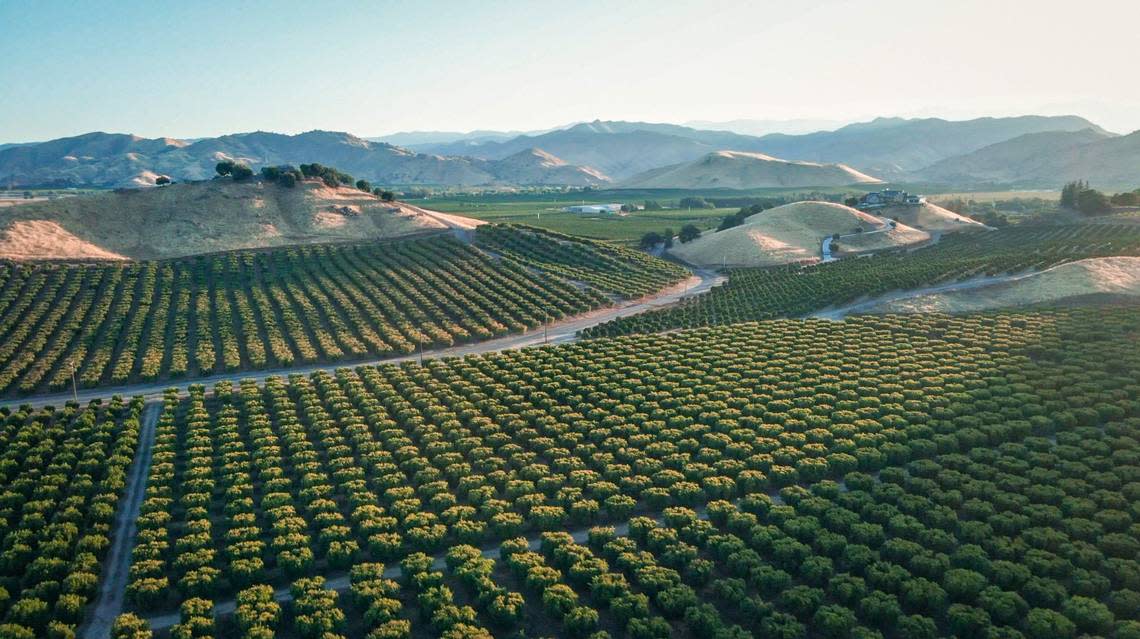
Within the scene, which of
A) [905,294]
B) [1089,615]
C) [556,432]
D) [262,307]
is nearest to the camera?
[1089,615]

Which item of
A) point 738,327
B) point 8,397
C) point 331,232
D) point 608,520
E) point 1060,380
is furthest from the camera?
point 331,232

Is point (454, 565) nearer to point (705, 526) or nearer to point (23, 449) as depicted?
→ point (705, 526)

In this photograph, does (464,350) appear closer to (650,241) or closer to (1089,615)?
(1089,615)

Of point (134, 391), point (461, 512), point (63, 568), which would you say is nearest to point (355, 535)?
point (461, 512)

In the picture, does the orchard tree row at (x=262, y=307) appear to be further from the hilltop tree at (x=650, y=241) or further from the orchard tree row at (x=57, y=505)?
the hilltop tree at (x=650, y=241)

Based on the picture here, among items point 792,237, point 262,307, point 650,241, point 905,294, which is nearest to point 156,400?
point 262,307

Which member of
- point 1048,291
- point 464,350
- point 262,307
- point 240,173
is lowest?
point 464,350

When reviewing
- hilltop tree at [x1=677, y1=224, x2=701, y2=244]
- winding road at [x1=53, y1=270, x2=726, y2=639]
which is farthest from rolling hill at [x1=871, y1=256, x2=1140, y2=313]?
hilltop tree at [x1=677, y1=224, x2=701, y2=244]
